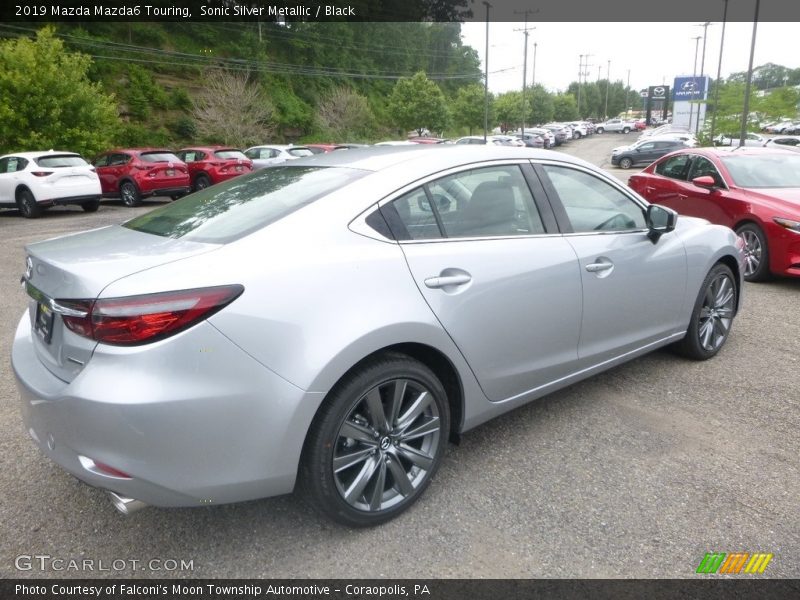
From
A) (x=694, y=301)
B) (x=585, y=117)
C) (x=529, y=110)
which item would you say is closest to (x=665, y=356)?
(x=694, y=301)

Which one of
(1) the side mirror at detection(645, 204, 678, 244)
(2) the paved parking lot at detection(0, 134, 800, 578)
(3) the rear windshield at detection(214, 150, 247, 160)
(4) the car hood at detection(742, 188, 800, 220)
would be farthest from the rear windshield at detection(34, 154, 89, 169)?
(1) the side mirror at detection(645, 204, 678, 244)

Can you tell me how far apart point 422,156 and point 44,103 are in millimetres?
20169

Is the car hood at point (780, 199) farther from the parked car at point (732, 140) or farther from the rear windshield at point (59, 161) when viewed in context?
the parked car at point (732, 140)

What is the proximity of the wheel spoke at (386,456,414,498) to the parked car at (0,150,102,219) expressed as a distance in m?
14.8

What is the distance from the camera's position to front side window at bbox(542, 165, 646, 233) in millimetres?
3498

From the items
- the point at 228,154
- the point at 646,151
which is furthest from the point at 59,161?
the point at 646,151

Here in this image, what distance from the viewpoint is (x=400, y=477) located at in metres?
2.71

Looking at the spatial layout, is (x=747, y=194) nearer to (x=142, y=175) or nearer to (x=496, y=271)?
(x=496, y=271)

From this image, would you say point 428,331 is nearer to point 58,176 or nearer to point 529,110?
point 58,176

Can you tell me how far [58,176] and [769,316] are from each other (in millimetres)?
14872

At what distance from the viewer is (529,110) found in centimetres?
7756

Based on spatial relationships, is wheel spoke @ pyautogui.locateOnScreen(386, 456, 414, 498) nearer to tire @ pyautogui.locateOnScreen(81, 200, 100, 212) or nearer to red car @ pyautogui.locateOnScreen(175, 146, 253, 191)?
tire @ pyautogui.locateOnScreen(81, 200, 100, 212)

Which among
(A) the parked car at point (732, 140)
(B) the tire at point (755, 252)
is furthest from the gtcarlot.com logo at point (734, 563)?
(A) the parked car at point (732, 140)

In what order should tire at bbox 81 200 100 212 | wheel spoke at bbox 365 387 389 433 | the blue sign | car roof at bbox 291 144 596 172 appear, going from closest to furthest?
1. wheel spoke at bbox 365 387 389 433
2. car roof at bbox 291 144 596 172
3. tire at bbox 81 200 100 212
4. the blue sign
